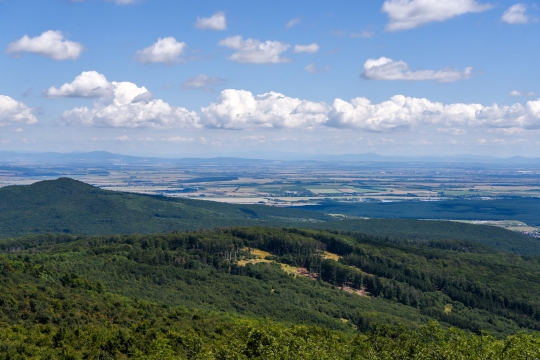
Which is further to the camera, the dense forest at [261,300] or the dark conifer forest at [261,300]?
the dense forest at [261,300]

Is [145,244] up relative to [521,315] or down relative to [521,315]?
up

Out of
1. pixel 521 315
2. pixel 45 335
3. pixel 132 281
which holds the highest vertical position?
pixel 45 335

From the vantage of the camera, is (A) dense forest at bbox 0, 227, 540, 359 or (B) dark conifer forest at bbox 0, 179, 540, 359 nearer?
(B) dark conifer forest at bbox 0, 179, 540, 359

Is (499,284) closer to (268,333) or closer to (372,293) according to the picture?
(372,293)

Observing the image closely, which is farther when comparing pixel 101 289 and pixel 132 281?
pixel 132 281

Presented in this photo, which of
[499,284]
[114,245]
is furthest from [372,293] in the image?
[114,245]

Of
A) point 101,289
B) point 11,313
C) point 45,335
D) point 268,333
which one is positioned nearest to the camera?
point 268,333

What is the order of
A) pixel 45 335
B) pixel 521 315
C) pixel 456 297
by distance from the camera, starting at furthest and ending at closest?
1. pixel 456 297
2. pixel 521 315
3. pixel 45 335
